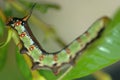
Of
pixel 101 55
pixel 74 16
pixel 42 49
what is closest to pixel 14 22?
pixel 42 49

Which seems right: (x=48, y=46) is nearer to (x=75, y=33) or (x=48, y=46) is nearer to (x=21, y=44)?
(x=75, y=33)

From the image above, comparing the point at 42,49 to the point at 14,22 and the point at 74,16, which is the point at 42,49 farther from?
the point at 74,16

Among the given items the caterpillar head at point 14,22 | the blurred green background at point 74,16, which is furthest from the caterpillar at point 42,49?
the blurred green background at point 74,16

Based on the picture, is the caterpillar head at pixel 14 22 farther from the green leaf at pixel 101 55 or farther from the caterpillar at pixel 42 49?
the green leaf at pixel 101 55

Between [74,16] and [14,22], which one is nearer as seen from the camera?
[14,22]

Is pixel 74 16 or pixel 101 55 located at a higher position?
pixel 101 55
